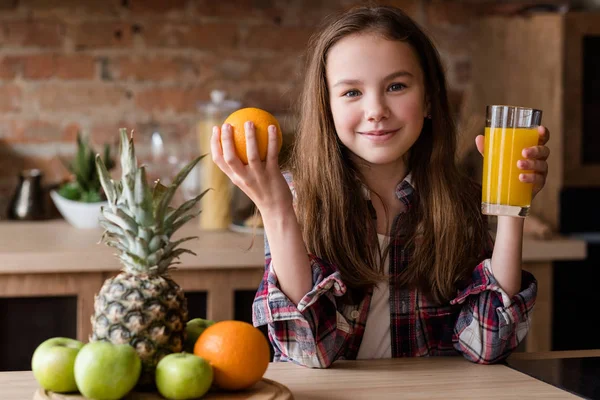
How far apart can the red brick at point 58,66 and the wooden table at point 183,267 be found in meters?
0.60

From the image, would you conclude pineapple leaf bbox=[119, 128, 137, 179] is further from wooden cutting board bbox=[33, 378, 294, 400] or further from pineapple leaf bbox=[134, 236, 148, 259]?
wooden cutting board bbox=[33, 378, 294, 400]

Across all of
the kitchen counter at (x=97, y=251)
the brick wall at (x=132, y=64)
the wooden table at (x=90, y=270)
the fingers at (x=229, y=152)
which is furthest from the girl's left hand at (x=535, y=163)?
the brick wall at (x=132, y=64)

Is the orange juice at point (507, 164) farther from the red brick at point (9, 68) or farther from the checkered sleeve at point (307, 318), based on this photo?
the red brick at point (9, 68)

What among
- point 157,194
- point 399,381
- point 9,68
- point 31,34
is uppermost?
point 31,34

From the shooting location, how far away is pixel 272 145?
1152mm

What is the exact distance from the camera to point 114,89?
277 cm

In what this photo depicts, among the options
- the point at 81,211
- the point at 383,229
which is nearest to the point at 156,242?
the point at 383,229

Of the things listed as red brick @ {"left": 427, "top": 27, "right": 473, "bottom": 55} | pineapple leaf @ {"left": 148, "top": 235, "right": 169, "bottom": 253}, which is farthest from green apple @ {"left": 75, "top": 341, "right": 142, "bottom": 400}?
red brick @ {"left": 427, "top": 27, "right": 473, "bottom": 55}

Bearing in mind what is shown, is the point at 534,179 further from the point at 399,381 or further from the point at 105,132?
the point at 105,132

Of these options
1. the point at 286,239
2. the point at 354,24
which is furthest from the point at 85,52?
the point at 286,239

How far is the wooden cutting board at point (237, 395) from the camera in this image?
1.00 meters

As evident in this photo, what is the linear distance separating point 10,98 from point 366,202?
1640mm

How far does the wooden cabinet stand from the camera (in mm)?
2477

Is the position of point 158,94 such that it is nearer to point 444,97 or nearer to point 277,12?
point 277,12
